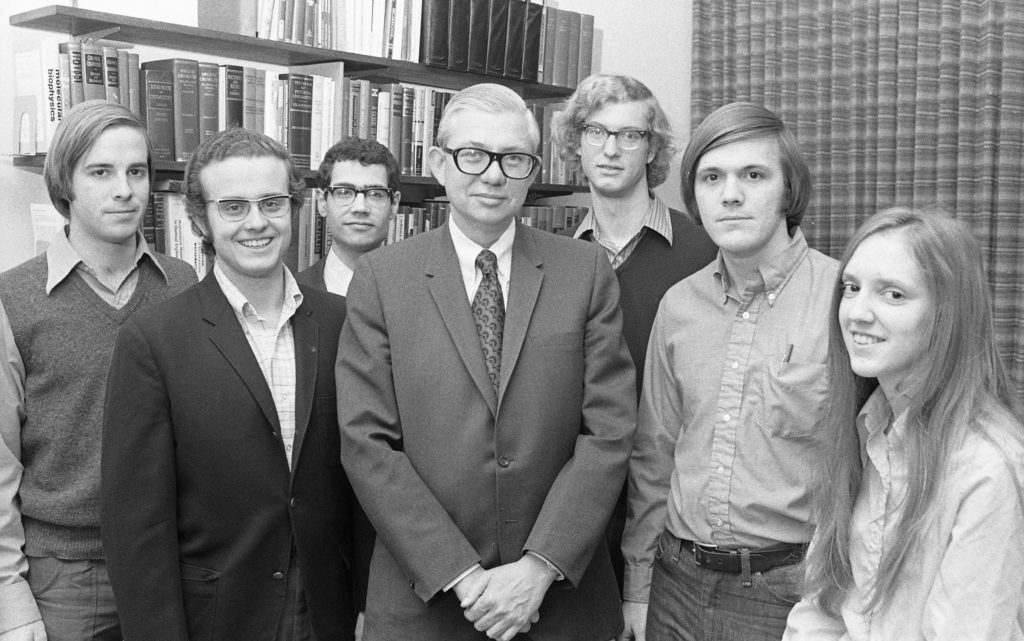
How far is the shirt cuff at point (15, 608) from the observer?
1883 mm

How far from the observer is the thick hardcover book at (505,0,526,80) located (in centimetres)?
384

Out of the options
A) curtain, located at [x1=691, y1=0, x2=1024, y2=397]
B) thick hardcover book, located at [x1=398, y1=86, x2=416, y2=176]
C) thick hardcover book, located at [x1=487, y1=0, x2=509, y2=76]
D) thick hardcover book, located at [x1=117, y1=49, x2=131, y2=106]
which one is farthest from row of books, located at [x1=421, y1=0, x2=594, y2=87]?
thick hardcover book, located at [x1=117, y1=49, x2=131, y2=106]

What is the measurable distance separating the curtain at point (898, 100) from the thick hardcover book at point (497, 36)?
1.27 meters

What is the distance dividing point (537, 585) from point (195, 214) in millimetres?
1031

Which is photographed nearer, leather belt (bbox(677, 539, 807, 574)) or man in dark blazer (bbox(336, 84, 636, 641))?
man in dark blazer (bbox(336, 84, 636, 641))

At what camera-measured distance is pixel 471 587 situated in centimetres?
172

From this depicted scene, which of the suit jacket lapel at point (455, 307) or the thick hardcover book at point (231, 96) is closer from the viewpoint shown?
the suit jacket lapel at point (455, 307)

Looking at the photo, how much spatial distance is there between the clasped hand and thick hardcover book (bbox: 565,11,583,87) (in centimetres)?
276

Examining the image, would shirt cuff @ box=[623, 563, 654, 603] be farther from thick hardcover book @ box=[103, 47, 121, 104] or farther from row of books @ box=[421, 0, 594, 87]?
row of books @ box=[421, 0, 594, 87]

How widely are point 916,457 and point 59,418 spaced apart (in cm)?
161

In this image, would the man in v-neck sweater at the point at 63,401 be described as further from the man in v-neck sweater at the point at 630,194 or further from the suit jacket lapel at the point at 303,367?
the man in v-neck sweater at the point at 630,194

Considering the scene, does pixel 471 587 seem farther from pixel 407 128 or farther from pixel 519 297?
pixel 407 128

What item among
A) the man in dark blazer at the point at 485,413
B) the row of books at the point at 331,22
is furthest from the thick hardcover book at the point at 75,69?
the man in dark blazer at the point at 485,413

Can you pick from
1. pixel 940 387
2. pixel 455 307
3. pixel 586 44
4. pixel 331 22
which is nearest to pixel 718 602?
pixel 940 387
